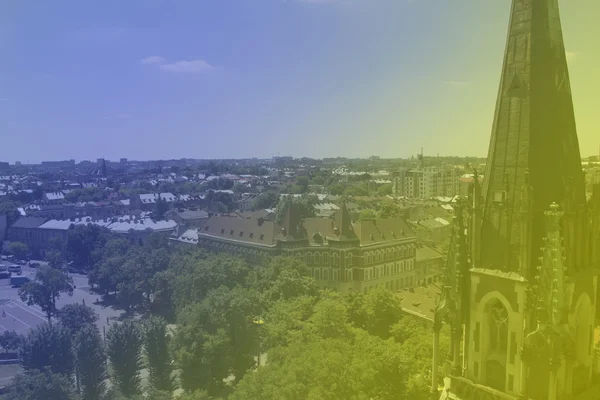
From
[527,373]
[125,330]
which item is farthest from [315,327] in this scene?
[527,373]

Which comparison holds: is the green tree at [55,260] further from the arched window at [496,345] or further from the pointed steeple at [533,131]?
the pointed steeple at [533,131]

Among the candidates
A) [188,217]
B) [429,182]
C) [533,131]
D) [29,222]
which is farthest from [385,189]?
[533,131]

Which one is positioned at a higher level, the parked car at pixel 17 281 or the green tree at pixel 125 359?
the green tree at pixel 125 359

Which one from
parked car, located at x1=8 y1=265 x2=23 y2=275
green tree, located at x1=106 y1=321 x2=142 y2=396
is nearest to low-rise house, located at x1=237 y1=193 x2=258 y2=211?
parked car, located at x1=8 y1=265 x2=23 y2=275

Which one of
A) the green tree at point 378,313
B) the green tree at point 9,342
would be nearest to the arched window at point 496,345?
the green tree at point 378,313

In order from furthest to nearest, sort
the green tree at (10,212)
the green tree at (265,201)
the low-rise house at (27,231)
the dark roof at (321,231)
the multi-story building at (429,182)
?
the multi-story building at (429,182)
the green tree at (265,201)
the green tree at (10,212)
the low-rise house at (27,231)
the dark roof at (321,231)

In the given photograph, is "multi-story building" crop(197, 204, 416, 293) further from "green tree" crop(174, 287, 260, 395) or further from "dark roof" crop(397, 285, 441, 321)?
"green tree" crop(174, 287, 260, 395)
